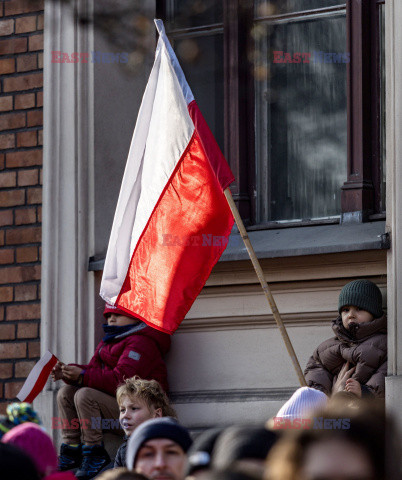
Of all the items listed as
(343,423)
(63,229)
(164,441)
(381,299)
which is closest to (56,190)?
(63,229)

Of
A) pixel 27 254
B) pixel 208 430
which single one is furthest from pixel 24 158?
pixel 208 430

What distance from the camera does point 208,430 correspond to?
3.95 m

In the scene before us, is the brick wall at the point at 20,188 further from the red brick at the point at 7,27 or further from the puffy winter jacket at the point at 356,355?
the puffy winter jacket at the point at 356,355

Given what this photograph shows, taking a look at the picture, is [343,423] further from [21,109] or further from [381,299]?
[21,109]

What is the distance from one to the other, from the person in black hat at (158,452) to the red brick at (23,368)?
3.43m

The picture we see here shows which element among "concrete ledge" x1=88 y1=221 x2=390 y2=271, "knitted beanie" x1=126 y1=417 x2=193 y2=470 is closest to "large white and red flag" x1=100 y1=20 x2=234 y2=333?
"concrete ledge" x1=88 y1=221 x2=390 y2=271

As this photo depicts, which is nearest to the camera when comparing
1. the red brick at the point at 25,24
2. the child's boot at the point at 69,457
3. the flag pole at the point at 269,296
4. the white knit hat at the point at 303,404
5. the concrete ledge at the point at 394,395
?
the white knit hat at the point at 303,404

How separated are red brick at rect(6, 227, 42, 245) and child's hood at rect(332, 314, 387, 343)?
2.24 m

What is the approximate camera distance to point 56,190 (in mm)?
7723

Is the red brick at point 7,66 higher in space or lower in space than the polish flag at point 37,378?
higher

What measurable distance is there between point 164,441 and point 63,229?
3570mm

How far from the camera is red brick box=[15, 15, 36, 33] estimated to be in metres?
7.96

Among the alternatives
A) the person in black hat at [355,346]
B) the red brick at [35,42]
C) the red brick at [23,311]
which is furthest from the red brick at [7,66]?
the person in black hat at [355,346]

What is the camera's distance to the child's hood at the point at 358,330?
6.37 m
